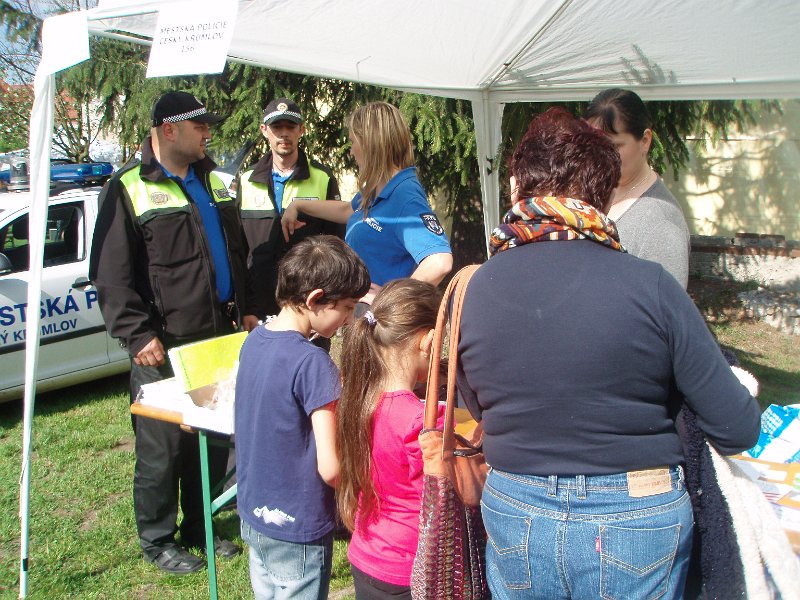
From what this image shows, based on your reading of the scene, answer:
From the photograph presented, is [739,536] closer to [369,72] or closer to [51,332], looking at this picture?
[369,72]


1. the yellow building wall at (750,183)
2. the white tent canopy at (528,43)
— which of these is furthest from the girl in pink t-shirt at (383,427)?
the yellow building wall at (750,183)

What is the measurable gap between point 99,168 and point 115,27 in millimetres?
3904

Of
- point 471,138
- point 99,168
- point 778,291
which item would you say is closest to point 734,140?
point 778,291

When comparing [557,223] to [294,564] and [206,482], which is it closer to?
[294,564]

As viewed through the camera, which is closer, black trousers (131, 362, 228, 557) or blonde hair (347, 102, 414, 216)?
blonde hair (347, 102, 414, 216)

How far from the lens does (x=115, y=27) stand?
2.81m

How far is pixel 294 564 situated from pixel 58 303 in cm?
394

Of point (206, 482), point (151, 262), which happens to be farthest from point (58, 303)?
point (206, 482)

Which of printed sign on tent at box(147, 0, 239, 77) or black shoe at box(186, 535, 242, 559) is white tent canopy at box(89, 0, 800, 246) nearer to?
printed sign on tent at box(147, 0, 239, 77)

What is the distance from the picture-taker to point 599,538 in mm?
1397

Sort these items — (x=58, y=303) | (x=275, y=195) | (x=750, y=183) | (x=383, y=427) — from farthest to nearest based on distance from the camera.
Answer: (x=750, y=183) → (x=58, y=303) → (x=275, y=195) → (x=383, y=427)

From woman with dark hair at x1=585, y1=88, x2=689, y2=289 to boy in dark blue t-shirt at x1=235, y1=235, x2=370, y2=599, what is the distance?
2.87 feet

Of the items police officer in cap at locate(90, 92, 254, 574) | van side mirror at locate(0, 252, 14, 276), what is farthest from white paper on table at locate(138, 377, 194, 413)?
van side mirror at locate(0, 252, 14, 276)

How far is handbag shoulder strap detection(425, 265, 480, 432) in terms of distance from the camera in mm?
1552
